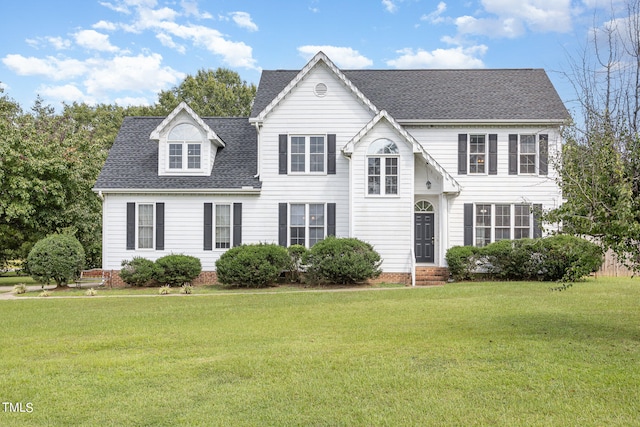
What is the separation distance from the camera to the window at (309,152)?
73.9ft

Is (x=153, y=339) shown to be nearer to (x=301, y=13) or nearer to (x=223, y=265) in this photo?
(x=223, y=265)

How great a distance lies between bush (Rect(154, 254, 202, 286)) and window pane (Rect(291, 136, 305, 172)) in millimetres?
5237

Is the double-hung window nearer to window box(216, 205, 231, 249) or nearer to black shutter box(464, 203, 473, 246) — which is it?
black shutter box(464, 203, 473, 246)

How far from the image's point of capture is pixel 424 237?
23.0 meters

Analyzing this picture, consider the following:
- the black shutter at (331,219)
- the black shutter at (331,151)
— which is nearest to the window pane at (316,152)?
the black shutter at (331,151)

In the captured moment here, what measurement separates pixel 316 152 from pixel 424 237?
5.36m

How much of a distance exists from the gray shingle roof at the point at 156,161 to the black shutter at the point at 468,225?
8.09 metres

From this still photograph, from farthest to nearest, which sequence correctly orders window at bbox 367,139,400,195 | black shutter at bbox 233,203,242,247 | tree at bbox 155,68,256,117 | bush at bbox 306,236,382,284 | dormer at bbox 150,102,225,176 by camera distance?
1. tree at bbox 155,68,256,117
2. dormer at bbox 150,102,225,176
3. black shutter at bbox 233,203,242,247
4. window at bbox 367,139,400,195
5. bush at bbox 306,236,382,284

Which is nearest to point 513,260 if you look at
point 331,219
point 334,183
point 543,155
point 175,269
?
point 543,155

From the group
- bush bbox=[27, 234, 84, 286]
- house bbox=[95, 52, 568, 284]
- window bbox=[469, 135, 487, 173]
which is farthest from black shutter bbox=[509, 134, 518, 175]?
bush bbox=[27, 234, 84, 286]

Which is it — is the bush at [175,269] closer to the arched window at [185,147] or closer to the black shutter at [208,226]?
the black shutter at [208,226]

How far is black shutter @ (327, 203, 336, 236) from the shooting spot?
2228cm

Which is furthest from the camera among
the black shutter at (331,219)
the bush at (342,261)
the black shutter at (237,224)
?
the black shutter at (237,224)

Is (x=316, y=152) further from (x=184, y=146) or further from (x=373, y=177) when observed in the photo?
(x=184, y=146)
